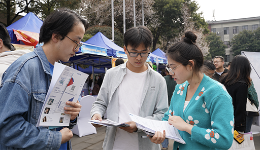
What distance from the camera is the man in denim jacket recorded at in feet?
3.35

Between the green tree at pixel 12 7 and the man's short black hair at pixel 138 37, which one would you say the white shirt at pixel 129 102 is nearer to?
the man's short black hair at pixel 138 37

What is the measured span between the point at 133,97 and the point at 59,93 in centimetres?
85

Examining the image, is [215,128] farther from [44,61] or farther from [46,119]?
[44,61]

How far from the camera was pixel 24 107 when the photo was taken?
1.05m

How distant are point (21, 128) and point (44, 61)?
46 cm

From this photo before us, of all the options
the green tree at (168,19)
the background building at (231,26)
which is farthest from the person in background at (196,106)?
the background building at (231,26)

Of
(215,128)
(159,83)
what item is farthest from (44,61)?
(215,128)

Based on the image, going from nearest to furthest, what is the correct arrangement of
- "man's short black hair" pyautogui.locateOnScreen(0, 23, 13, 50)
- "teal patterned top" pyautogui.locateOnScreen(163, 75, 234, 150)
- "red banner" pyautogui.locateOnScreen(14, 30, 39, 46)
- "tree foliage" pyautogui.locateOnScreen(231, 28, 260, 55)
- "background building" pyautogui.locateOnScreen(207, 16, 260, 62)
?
"teal patterned top" pyautogui.locateOnScreen(163, 75, 234, 150), "man's short black hair" pyautogui.locateOnScreen(0, 23, 13, 50), "red banner" pyautogui.locateOnScreen(14, 30, 39, 46), "tree foliage" pyautogui.locateOnScreen(231, 28, 260, 55), "background building" pyautogui.locateOnScreen(207, 16, 260, 62)

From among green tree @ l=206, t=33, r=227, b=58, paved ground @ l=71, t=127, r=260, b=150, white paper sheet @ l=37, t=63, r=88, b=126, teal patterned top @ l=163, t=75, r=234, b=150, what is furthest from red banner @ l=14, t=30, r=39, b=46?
green tree @ l=206, t=33, r=227, b=58

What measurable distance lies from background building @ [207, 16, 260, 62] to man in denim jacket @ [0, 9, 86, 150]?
2287 inches

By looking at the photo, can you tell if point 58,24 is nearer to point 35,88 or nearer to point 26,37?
point 35,88

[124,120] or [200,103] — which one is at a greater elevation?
[200,103]

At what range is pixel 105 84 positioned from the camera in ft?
6.36

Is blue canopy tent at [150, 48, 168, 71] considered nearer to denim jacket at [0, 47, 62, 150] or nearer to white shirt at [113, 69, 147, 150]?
white shirt at [113, 69, 147, 150]
